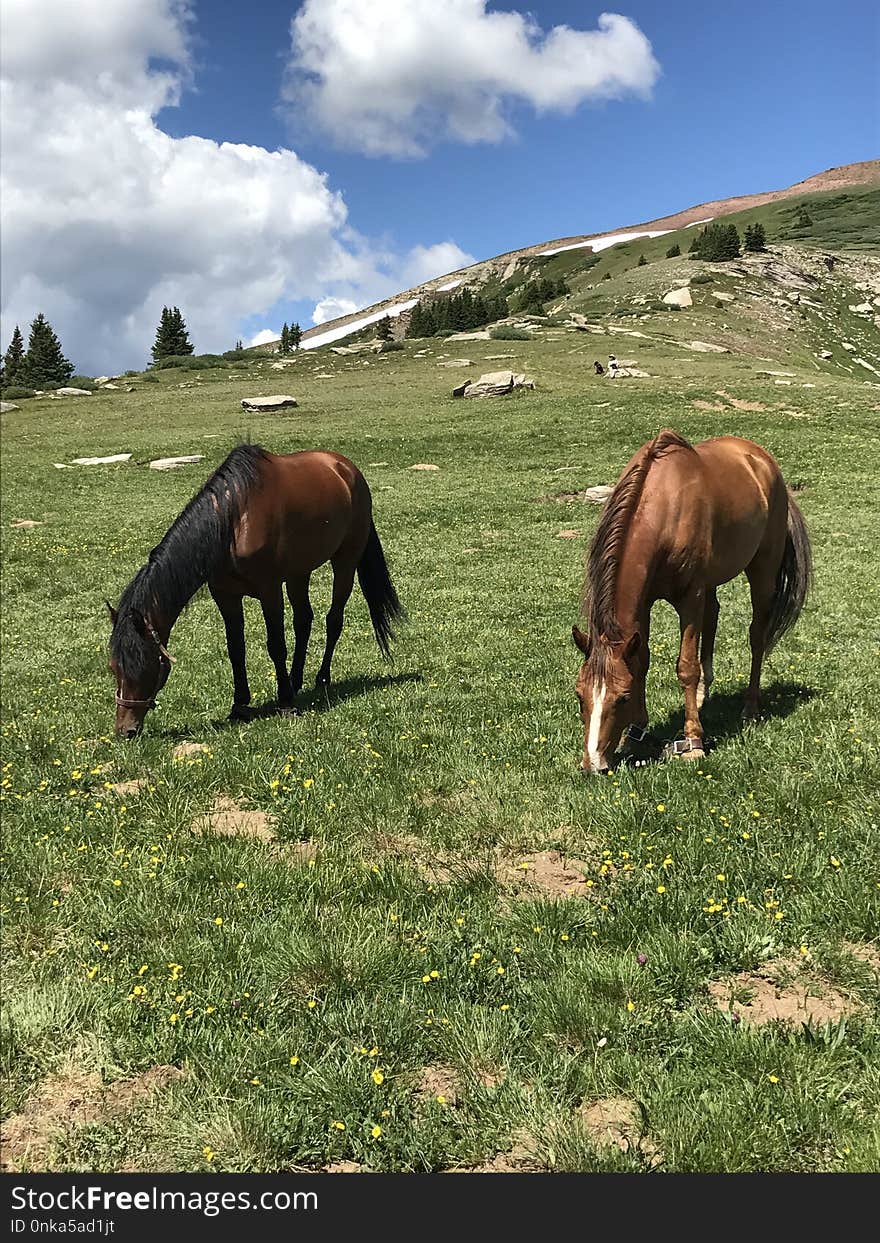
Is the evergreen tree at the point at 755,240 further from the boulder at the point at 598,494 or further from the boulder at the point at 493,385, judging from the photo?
the boulder at the point at 598,494

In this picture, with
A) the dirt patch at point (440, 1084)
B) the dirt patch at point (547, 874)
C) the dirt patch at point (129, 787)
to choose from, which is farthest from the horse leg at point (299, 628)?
the dirt patch at point (440, 1084)

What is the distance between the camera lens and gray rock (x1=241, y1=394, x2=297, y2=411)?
43031 mm

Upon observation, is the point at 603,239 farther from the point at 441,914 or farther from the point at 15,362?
the point at 441,914

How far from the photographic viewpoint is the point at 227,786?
6.93 metres

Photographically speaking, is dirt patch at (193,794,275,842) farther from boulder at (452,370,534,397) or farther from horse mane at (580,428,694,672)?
boulder at (452,370,534,397)

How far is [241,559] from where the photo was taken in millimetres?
8539

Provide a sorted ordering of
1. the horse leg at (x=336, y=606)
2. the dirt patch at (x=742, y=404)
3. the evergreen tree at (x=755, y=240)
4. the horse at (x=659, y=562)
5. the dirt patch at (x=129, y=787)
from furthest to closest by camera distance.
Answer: the evergreen tree at (x=755, y=240) < the dirt patch at (x=742, y=404) < the horse leg at (x=336, y=606) < the dirt patch at (x=129, y=787) < the horse at (x=659, y=562)

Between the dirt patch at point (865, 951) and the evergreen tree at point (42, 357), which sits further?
the evergreen tree at point (42, 357)

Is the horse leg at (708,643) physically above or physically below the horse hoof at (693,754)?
above

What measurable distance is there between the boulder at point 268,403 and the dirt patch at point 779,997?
142ft

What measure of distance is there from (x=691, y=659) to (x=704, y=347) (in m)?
54.4

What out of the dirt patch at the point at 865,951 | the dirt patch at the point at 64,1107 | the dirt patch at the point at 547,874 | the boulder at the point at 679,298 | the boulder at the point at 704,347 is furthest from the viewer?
the boulder at the point at 679,298

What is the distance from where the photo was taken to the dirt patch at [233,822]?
5980mm

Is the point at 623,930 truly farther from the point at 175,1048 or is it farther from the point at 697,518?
the point at 697,518
